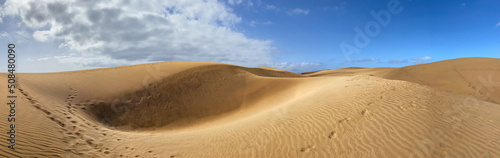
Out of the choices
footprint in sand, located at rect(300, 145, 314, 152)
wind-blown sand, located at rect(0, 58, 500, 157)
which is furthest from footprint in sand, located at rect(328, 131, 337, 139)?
footprint in sand, located at rect(300, 145, 314, 152)

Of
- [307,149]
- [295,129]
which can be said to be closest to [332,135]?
[307,149]

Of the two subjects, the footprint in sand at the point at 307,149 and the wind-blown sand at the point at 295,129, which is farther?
the footprint in sand at the point at 307,149

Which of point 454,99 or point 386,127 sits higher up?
point 454,99

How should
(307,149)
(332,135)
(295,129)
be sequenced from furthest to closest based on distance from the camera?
(295,129) → (332,135) → (307,149)

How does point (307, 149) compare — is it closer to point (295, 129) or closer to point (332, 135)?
point (332, 135)

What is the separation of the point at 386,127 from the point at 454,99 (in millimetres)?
4570

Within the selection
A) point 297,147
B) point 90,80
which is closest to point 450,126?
point 297,147

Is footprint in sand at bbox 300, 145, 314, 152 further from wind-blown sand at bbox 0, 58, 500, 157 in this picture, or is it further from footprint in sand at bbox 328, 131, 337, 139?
footprint in sand at bbox 328, 131, 337, 139

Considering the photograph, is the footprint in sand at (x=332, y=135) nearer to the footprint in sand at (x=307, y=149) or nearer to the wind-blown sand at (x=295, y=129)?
the wind-blown sand at (x=295, y=129)

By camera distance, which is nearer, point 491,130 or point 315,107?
point 491,130

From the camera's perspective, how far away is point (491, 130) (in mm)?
5438

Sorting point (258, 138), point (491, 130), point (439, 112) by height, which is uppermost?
point (439, 112)

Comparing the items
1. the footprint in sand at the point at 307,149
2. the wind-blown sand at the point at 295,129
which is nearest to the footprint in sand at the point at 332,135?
the wind-blown sand at the point at 295,129

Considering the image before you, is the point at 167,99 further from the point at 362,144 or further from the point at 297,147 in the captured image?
the point at 362,144
